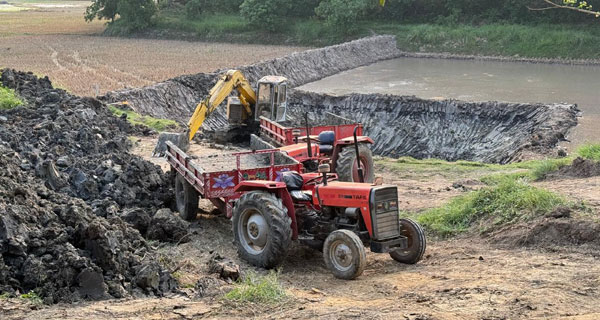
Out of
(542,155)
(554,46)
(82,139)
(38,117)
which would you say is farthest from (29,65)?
(554,46)

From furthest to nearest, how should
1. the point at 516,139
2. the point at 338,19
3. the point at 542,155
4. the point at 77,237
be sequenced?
the point at 338,19 → the point at 516,139 → the point at 542,155 → the point at 77,237

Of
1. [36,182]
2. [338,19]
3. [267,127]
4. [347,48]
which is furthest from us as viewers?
[338,19]

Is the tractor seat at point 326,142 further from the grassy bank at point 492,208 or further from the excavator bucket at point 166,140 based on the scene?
the excavator bucket at point 166,140

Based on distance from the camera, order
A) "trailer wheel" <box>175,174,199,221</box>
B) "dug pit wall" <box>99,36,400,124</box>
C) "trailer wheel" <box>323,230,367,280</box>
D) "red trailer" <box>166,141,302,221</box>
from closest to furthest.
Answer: "trailer wheel" <box>323,230,367,280</box> → "red trailer" <box>166,141,302,221</box> → "trailer wheel" <box>175,174,199,221</box> → "dug pit wall" <box>99,36,400,124</box>

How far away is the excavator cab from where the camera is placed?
71.6 feet

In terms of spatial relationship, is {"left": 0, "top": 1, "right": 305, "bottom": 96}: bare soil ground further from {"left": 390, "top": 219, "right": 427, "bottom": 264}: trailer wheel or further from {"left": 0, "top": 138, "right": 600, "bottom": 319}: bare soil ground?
{"left": 390, "top": 219, "right": 427, "bottom": 264}: trailer wheel

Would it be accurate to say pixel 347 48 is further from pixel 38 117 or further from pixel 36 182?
pixel 36 182

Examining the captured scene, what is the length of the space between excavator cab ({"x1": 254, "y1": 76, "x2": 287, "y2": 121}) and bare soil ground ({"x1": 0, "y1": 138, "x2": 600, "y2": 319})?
9.03 meters

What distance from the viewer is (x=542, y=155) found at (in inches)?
836

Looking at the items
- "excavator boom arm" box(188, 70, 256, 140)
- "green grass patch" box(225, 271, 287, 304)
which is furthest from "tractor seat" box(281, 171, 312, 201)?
"excavator boom arm" box(188, 70, 256, 140)

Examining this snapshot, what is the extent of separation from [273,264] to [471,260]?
2772 millimetres

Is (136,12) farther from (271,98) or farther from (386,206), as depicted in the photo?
(386,206)

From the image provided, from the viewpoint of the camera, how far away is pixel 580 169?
15.9m

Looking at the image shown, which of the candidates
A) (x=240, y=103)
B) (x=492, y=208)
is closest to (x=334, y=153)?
(x=492, y=208)
